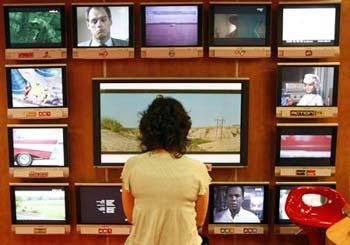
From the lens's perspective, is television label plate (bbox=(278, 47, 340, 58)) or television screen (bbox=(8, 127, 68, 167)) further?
television screen (bbox=(8, 127, 68, 167))

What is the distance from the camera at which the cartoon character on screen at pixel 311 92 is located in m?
3.28

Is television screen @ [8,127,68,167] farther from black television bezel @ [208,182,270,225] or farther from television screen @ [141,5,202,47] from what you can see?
black television bezel @ [208,182,270,225]

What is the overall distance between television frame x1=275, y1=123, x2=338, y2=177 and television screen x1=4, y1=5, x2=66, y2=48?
1708 millimetres

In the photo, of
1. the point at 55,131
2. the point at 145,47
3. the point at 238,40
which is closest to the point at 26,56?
the point at 55,131

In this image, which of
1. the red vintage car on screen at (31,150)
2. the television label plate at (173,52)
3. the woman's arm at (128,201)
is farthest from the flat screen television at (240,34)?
the woman's arm at (128,201)

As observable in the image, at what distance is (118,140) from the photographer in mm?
3359

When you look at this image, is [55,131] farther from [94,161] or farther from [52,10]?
[52,10]

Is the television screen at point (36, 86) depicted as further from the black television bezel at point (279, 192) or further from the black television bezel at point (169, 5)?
the black television bezel at point (279, 192)

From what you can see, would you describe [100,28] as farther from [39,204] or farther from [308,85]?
[308,85]

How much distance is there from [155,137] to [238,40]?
4.84ft

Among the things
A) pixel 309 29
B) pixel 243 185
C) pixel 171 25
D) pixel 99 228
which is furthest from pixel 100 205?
pixel 309 29

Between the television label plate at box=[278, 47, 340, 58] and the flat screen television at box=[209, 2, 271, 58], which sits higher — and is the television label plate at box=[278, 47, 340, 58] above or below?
below

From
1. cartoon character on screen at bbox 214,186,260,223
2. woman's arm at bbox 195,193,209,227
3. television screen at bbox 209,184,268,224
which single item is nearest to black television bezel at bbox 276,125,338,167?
television screen at bbox 209,184,268,224

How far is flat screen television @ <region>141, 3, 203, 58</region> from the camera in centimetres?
323
